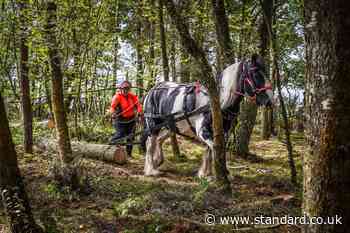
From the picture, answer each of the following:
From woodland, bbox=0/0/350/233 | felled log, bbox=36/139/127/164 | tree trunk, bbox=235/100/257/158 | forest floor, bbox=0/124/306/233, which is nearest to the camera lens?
woodland, bbox=0/0/350/233

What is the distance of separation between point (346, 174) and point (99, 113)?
427 inches

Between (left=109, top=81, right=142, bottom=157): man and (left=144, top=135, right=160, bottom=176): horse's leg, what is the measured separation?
96 cm

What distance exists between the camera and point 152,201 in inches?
213

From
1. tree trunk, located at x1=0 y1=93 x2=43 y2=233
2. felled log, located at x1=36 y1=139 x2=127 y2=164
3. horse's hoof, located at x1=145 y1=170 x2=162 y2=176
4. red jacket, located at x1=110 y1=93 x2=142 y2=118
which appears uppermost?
red jacket, located at x1=110 y1=93 x2=142 y2=118

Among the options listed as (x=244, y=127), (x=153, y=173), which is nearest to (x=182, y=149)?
(x=244, y=127)

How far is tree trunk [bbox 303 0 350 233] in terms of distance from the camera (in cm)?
291

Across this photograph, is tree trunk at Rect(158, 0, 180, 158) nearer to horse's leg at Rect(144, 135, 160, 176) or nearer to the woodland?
the woodland

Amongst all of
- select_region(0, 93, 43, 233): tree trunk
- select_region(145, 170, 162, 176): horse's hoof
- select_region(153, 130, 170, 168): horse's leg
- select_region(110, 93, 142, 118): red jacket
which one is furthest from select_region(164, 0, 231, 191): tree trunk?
select_region(110, 93, 142, 118): red jacket

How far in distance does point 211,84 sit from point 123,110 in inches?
195

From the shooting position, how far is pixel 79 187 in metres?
5.97

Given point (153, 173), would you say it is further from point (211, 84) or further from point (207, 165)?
point (211, 84)

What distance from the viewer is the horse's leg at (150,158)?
8121mm

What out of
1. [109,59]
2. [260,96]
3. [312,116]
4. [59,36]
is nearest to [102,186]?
[59,36]

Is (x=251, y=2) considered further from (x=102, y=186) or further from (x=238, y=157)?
(x=102, y=186)
